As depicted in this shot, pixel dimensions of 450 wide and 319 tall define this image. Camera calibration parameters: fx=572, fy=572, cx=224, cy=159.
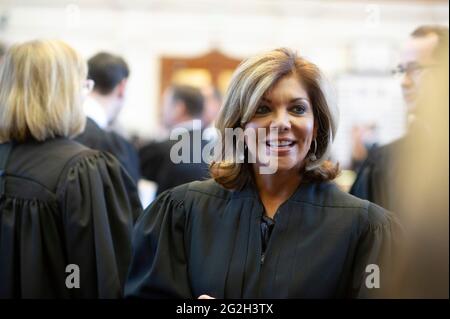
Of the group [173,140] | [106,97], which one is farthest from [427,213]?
[173,140]

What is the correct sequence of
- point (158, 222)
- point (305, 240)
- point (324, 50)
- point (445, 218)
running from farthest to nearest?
1. point (324, 50)
2. point (158, 222)
3. point (305, 240)
4. point (445, 218)

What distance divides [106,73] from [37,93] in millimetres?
791

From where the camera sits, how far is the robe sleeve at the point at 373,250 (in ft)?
5.32

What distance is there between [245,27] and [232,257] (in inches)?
363

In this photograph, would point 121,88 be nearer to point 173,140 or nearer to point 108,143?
point 108,143

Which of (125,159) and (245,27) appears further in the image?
(245,27)

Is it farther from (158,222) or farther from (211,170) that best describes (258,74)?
(158,222)

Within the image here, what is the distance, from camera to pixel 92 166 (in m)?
2.21

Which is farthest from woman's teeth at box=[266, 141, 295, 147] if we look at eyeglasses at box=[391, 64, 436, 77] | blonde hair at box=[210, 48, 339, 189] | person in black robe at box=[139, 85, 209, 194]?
person in black robe at box=[139, 85, 209, 194]

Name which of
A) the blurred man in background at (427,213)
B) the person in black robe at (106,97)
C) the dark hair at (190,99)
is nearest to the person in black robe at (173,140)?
the dark hair at (190,99)

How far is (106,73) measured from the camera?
2.97 metres

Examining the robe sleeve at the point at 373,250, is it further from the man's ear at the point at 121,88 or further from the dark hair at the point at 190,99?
the dark hair at the point at 190,99
